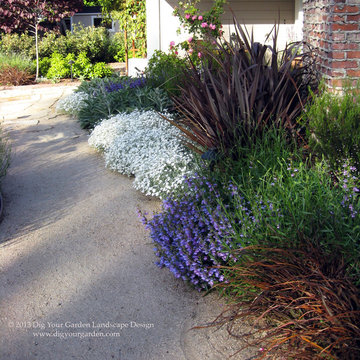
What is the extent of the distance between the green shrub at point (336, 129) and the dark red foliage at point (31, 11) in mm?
11039

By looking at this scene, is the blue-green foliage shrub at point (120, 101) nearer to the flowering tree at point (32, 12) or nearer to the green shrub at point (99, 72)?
the green shrub at point (99, 72)

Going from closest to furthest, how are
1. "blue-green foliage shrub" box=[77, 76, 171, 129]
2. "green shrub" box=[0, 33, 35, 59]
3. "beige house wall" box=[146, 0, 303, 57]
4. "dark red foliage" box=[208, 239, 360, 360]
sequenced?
"dark red foliage" box=[208, 239, 360, 360], "blue-green foliage shrub" box=[77, 76, 171, 129], "beige house wall" box=[146, 0, 303, 57], "green shrub" box=[0, 33, 35, 59]

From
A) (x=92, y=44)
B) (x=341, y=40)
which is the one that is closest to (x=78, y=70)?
(x=92, y=44)

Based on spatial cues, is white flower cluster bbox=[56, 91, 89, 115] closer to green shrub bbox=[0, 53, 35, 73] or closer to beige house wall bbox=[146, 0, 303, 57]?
beige house wall bbox=[146, 0, 303, 57]

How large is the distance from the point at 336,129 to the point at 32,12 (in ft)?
38.1

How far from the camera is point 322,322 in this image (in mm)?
2123

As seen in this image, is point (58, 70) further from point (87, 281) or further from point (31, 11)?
point (87, 281)

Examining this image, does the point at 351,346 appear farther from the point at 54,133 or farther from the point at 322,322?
the point at 54,133

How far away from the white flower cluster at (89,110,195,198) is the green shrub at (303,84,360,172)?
1229 mm

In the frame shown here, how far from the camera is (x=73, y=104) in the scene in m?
7.88

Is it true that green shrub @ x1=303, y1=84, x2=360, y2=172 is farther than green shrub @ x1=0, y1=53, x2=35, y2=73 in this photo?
No

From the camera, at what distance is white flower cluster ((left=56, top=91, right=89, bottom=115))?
25.4 ft

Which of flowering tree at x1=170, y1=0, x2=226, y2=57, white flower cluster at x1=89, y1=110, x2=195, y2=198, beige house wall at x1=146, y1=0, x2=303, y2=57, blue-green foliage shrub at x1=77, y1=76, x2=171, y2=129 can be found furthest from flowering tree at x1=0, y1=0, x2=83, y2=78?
white flower cluster at x1=89, y1=110, x2=195, y2=198

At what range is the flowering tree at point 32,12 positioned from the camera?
12.6 m
